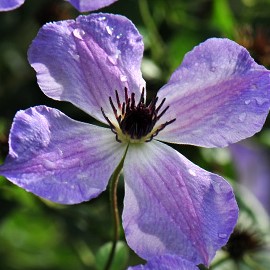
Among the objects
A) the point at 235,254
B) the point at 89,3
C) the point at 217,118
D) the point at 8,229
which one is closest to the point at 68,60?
the point at 89,3

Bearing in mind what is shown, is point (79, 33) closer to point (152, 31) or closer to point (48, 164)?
point (48, 164)

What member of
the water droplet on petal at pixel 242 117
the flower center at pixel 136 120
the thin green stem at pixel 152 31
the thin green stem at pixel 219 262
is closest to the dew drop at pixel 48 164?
the flower center at pixel 136 120

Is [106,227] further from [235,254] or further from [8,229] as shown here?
[8,229]

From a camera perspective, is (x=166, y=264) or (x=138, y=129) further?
(x=138, y=129)

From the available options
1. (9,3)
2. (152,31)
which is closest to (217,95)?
(9,3)

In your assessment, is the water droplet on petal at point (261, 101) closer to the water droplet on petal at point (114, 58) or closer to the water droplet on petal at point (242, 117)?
the water droplet on petal at point (242, 117)
